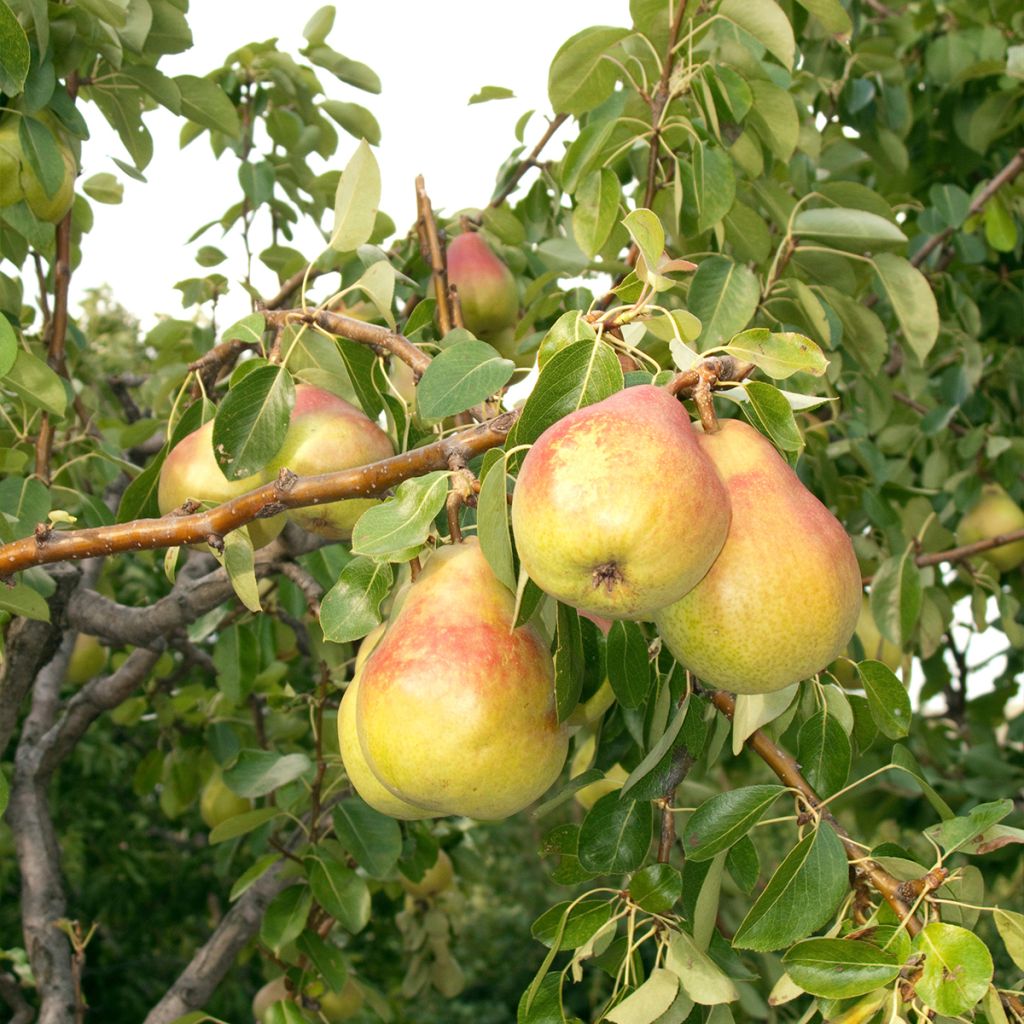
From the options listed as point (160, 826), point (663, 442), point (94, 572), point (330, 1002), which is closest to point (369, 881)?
point (330, 1002)

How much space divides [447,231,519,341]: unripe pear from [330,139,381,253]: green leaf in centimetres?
68

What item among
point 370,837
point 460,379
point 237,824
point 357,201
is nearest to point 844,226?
point 357,201

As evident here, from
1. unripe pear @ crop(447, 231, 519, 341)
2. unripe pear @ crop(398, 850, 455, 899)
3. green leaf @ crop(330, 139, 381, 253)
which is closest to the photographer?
green leaf @ crop(330, 139, 381, 253)

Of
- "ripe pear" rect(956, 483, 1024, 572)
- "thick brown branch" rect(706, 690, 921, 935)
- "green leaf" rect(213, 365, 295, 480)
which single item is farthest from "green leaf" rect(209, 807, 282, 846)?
"ripe pear" rect(956, 483, 1024, 572)

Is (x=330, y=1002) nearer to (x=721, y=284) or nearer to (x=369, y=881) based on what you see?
(x=369, y=881)

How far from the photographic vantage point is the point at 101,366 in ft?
10.2

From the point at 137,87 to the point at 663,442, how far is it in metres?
1.24

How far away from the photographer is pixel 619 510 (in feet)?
2.36

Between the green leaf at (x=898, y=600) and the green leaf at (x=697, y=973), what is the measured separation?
2.79 ft

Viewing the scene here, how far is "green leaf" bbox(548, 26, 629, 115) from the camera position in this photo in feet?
4.83

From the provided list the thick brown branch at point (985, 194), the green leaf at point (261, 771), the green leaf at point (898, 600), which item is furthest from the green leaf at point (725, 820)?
the thick brown branch at point (985, 194)

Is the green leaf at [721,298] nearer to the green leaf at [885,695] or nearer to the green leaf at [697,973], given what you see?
the green leaf at [885,695]

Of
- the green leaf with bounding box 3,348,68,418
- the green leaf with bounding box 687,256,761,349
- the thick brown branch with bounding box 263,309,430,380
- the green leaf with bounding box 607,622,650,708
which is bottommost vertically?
the green leaf with bounding box 607,622,650,708

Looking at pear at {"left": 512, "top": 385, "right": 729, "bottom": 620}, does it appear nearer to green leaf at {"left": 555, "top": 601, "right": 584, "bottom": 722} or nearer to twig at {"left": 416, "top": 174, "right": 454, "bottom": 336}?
green leaf at {"left": 555, "top": 601, "right": 584, "bottom": 722}
